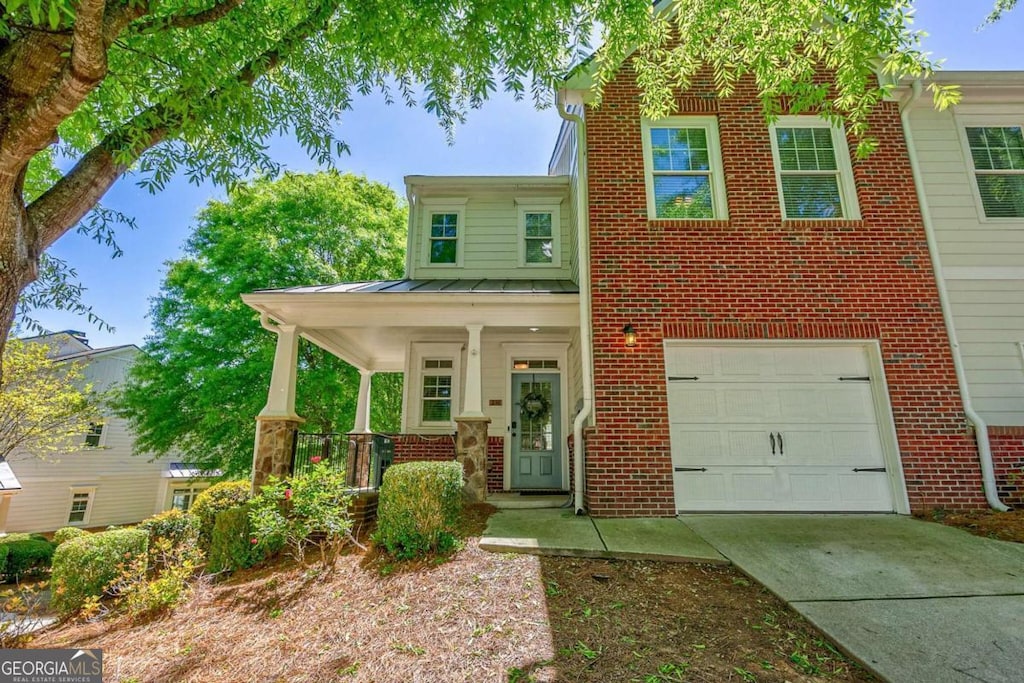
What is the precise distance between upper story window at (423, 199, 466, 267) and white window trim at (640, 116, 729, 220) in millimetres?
4090

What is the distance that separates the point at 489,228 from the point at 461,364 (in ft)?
9.62

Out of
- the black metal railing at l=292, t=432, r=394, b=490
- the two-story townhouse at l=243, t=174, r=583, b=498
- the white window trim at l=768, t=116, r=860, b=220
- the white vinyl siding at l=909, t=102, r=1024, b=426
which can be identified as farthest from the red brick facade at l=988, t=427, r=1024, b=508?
the black metal railing at l=292, t=432, r=394, b=490

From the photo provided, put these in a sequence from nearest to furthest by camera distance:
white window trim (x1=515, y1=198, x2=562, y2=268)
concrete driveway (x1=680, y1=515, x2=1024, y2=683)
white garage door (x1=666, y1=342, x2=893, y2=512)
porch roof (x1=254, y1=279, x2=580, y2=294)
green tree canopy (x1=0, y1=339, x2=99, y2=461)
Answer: concrete driveway (x1=680, y1=515, x2=1024, y2=683) → white garage door (x1=666, y1=342, x2=893, y2=512) → porch roof (x1=254, y1=279, x2=580, y2=294) → white window trim (x1=515, y1=198, x2=562, y2=268) → green tree canopy (x1=0, y1=339, x2=99, y2=461)

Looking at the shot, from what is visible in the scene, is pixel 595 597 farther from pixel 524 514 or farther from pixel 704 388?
pixel 704 388

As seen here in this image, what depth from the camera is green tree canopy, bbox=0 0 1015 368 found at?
2801mm

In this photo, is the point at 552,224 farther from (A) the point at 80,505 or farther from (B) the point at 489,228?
(A) the point at 80,505

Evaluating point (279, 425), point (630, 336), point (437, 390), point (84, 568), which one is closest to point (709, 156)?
point (630, 336)

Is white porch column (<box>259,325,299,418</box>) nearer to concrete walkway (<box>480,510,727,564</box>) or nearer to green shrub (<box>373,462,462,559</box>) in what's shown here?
green shrub (<box>373,462,462,559</box>)

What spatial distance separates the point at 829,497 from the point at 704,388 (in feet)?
6.67

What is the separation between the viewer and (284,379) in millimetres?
7039

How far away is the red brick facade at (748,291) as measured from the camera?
5594 mm

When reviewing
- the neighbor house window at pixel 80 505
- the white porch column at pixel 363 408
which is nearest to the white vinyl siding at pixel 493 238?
the white porch column at pixel 363 408

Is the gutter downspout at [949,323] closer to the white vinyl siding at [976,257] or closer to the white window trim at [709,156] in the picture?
the white vinyl siding at [976,257]

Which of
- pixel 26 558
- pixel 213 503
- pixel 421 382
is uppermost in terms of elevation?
pixel 421 382
